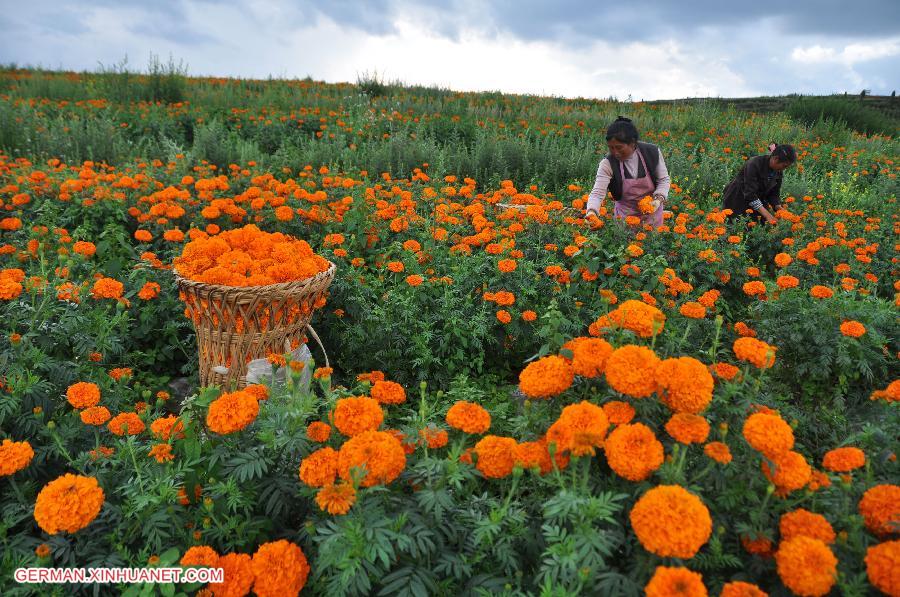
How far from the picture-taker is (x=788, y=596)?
1.26m

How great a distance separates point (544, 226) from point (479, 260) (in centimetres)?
62

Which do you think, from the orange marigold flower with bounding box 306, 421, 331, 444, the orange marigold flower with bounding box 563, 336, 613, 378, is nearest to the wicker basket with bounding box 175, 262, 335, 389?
the orange marigold flower with bounding box 306, 421, 331, 444

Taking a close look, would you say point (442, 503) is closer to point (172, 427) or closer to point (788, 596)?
point (788, 596)

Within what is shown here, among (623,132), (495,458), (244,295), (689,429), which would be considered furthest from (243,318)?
(623,132)

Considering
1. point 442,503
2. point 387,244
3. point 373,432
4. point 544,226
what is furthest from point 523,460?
point 387,244

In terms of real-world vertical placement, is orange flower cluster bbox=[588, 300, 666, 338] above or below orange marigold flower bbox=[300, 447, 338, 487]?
above

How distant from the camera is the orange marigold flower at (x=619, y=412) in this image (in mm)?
1423

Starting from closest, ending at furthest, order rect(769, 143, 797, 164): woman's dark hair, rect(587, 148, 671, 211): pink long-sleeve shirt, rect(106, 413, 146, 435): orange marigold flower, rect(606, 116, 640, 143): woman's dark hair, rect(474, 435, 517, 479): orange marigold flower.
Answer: rect(474, 435, 517, 479): orange marigold flower → rect(106, 413, 146, 435): orange marigold flower → rect(606, 116, 640, 143): woman's dark hair → rect(587, 148, 671, 211): pink long-sleeve shirt → rect(769, 143, 797, 164): woman's dark hair

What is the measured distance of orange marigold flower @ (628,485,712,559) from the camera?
113cm

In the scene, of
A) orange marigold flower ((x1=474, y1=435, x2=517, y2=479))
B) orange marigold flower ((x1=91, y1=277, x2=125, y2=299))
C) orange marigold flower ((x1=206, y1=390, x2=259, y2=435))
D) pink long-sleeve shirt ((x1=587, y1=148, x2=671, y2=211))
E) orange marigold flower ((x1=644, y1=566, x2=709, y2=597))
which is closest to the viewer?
orange marigold flower ((x1=644, y1=566, x2=709, y2=597))

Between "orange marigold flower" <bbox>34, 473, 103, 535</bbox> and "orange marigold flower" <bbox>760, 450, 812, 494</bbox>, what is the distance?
172 centimetres

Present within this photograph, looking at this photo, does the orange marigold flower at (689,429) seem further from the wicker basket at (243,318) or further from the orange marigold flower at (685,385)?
the wicker basket at (243,318)

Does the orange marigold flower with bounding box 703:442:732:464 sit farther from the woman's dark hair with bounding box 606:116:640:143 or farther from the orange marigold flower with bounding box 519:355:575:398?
the woman's dark hair with bounding box 606:116:640:143

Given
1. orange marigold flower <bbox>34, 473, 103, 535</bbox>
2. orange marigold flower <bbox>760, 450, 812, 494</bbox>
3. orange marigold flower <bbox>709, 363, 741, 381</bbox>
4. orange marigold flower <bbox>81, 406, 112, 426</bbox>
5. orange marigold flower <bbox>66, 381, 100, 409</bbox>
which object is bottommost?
orange marigold flower <bbox>34, 473, 103, 535</bbox>
